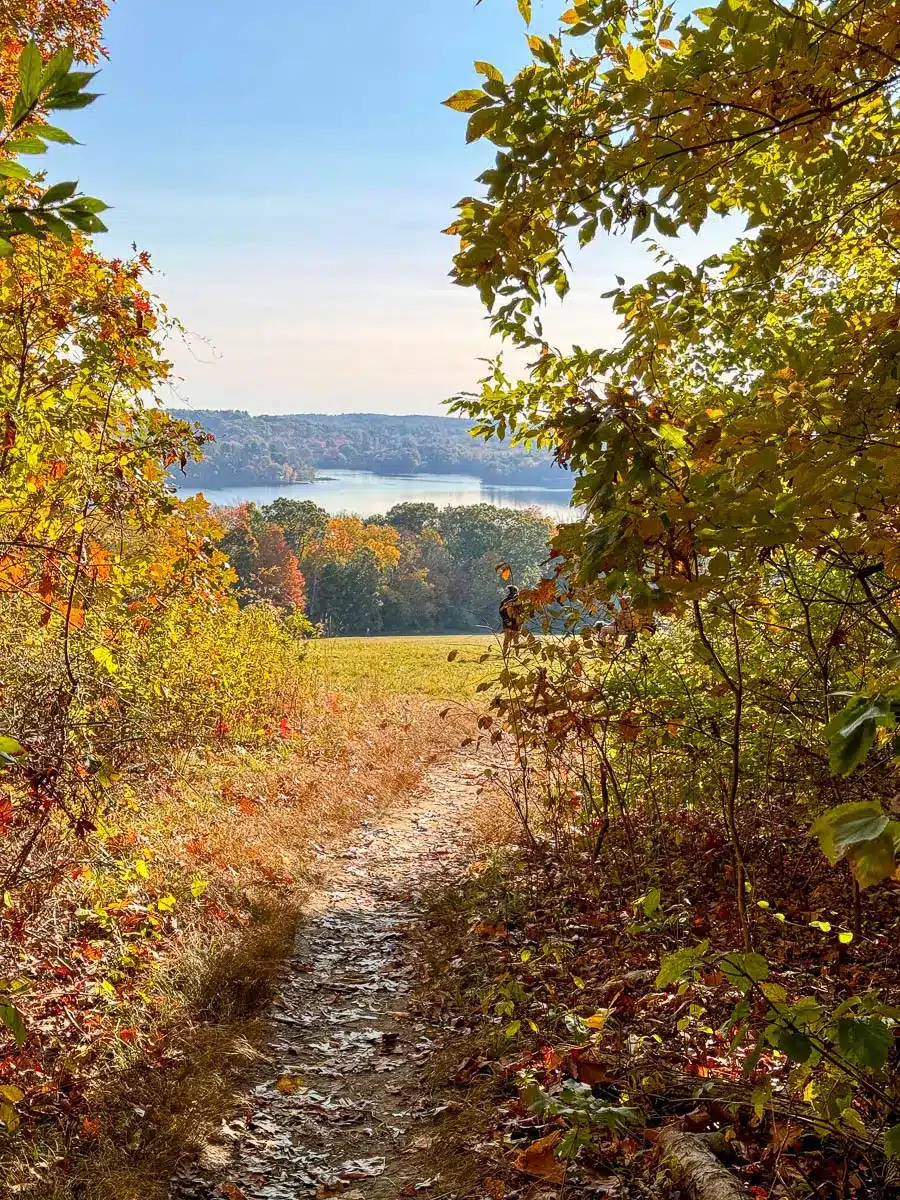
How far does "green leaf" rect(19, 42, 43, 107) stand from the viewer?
3.69ft

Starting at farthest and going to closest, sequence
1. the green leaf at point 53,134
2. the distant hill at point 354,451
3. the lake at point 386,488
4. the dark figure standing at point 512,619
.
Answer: the distant hill at point 354,451 < the lake at point 386,488 < the dark figure standing at point 512,619 < the green leaf at point 53,134

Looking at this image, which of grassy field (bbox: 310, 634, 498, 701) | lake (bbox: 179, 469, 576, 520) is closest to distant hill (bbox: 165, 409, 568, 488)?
lake (bbox: 179, 469, 576, 520)

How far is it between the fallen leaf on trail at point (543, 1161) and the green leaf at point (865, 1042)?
2.05 metres

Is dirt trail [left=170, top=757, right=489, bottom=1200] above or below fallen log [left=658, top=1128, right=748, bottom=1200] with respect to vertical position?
below

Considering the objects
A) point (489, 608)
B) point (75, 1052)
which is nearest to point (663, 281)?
point (75, 1052)

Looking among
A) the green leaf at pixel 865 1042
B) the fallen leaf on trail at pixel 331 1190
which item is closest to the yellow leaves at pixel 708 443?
the green leaf at pixel 865 1042

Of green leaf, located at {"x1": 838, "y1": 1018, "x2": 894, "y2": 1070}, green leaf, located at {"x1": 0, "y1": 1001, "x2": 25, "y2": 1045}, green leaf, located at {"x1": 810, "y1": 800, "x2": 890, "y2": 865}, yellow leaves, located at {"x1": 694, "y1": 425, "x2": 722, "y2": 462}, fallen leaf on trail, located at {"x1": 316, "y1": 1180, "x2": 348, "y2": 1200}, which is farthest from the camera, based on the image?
fallen leaf on trail, located at {"x1": 316, "y1": 1180, "x2": 348, "y2": 1200}

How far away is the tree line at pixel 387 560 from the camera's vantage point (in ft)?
204

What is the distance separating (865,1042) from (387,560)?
62458 millimetres

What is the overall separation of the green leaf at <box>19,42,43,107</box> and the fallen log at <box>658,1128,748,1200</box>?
11.2ft

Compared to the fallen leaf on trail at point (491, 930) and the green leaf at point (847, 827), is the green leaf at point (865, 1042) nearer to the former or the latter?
the green leaf at point (847, 827)

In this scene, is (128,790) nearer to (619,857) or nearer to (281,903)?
(281,903)

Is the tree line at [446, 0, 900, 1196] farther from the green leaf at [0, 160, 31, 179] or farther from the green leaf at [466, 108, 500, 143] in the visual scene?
the green leaf at [0, 160, 31, 179]

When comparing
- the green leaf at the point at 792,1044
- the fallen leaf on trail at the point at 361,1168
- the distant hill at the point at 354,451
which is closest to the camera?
the green leaf at the point at 792,1044
